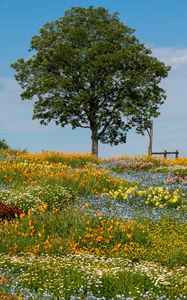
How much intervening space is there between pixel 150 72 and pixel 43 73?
9.48 metres

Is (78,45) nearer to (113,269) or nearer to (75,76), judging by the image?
(75,76)

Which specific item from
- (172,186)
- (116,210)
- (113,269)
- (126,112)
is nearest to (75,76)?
(126,112)

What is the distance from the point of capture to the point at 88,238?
416 inches

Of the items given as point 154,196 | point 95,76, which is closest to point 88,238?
point 154,196

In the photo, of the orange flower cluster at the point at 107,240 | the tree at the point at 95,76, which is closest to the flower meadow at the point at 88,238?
the orange flower cluster at the point at 107,240

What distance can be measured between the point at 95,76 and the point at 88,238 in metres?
33.6

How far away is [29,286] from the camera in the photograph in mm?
7652

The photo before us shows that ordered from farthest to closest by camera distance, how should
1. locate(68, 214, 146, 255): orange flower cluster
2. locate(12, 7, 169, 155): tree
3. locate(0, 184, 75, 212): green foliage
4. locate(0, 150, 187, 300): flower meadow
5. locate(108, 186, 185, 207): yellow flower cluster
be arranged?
locate(12, 7, 169, 155): tree → locate(108, 186, 185, 207): yellow flower cluster → locate(0, 184, 75, 212): green foliage → locate(68, 214, 146, 255): orange flower cluster → locate(0, 150, 187, 300): flower meadow

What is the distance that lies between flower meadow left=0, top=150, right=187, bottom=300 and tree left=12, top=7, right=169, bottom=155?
2392 cm

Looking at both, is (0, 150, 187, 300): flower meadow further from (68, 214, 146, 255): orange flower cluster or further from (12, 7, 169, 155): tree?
(12, 7, 169, 155): tree

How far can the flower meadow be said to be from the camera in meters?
7.40

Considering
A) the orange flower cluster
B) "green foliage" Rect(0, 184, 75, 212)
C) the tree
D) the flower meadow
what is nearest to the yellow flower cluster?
the flower meadow

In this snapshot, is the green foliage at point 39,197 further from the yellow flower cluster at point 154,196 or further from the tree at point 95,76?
the tree at point 95,76

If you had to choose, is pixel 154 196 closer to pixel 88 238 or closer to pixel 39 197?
pixel 39 197
